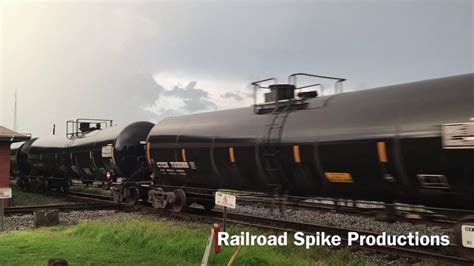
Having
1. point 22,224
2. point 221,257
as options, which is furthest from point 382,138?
point 22,224

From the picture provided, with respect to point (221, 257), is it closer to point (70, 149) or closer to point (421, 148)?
point (421, 148)

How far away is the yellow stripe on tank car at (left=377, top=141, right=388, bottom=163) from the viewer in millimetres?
8711

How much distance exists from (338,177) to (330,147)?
2.11 ft

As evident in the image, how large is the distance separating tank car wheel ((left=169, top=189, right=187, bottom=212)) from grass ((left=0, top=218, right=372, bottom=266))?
3.41 meters

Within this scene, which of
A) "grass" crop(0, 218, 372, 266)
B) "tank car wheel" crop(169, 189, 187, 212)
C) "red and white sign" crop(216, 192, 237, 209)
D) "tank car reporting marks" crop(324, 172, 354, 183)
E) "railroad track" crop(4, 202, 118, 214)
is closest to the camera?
"grass" crop(0, 218, 372, 266)

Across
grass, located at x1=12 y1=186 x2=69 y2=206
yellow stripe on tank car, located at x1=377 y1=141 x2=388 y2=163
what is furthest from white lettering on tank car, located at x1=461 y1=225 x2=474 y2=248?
grass, located at x1=12 y1=186 x2=69 y2=206

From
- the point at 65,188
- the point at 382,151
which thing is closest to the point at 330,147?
the point at 382,151

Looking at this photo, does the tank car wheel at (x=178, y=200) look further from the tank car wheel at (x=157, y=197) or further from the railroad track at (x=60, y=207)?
the railroad track at (x=60, y=207)

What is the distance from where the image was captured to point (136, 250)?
9.62 metres

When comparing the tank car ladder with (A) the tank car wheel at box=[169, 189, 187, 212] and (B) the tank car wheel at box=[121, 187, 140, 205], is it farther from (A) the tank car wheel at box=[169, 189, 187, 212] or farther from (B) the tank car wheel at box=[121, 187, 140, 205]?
(B) the tank car wheel at box=[121, 187, 140, 205]

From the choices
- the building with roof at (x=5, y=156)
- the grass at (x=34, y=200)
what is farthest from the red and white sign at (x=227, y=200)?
the grass at (x=34, y=200)

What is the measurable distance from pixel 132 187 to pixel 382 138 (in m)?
12.0

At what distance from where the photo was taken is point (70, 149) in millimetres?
23062

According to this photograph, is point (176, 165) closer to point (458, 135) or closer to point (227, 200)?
point (227, 200)
